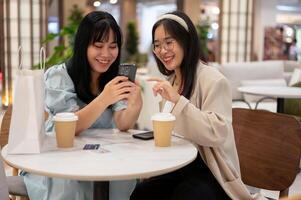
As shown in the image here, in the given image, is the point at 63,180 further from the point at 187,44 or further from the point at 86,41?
the point at 187,44

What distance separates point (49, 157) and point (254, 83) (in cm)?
493

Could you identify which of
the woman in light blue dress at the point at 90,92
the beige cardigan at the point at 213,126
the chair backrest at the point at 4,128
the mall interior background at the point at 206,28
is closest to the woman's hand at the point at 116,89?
the woman in light blue dress at the point at 90,92

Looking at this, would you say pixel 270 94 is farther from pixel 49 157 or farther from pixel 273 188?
pixel 49 157

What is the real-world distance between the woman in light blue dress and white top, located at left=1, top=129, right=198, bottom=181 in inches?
6.5

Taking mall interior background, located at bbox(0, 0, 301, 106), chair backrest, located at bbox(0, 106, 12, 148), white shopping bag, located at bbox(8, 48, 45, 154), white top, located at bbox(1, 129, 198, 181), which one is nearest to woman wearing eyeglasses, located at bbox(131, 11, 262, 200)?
white top, located at bbox(1, 129, 198, 181)

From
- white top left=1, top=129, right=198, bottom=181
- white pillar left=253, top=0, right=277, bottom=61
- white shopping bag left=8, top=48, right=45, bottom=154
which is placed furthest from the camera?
white pillar left=253, top=0, right=277, bottom=61

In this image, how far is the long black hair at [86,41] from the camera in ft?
6.12

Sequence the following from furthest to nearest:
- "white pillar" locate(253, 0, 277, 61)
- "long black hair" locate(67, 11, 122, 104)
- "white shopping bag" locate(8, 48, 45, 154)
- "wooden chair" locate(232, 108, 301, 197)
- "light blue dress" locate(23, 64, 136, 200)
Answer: "white pillar" locate(253, 0, 277, 61) → "long black hair" locate(67, 11, 122, 104) → "wooden chair" locate(232, 108, 301, 197) → "light blue dress" locate(23, 64, 136, 200) → "white shopping bag" locate(8, 48, 45, 154)

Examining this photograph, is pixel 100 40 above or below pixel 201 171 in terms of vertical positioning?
above

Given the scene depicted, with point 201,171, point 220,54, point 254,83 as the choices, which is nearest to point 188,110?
point 201,171

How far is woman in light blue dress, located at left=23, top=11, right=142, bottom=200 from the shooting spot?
1667 mm

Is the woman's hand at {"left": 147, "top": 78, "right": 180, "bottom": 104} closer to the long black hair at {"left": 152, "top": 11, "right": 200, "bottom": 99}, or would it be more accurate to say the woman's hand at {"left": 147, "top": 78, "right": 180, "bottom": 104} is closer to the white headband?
the long black hair at {"left": 152, "top": 11, "right": 200, "bottom": 99}

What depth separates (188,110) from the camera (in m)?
1.55

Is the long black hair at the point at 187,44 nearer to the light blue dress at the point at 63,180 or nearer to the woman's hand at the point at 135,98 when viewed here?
the woman's hand at the point at 135,98
